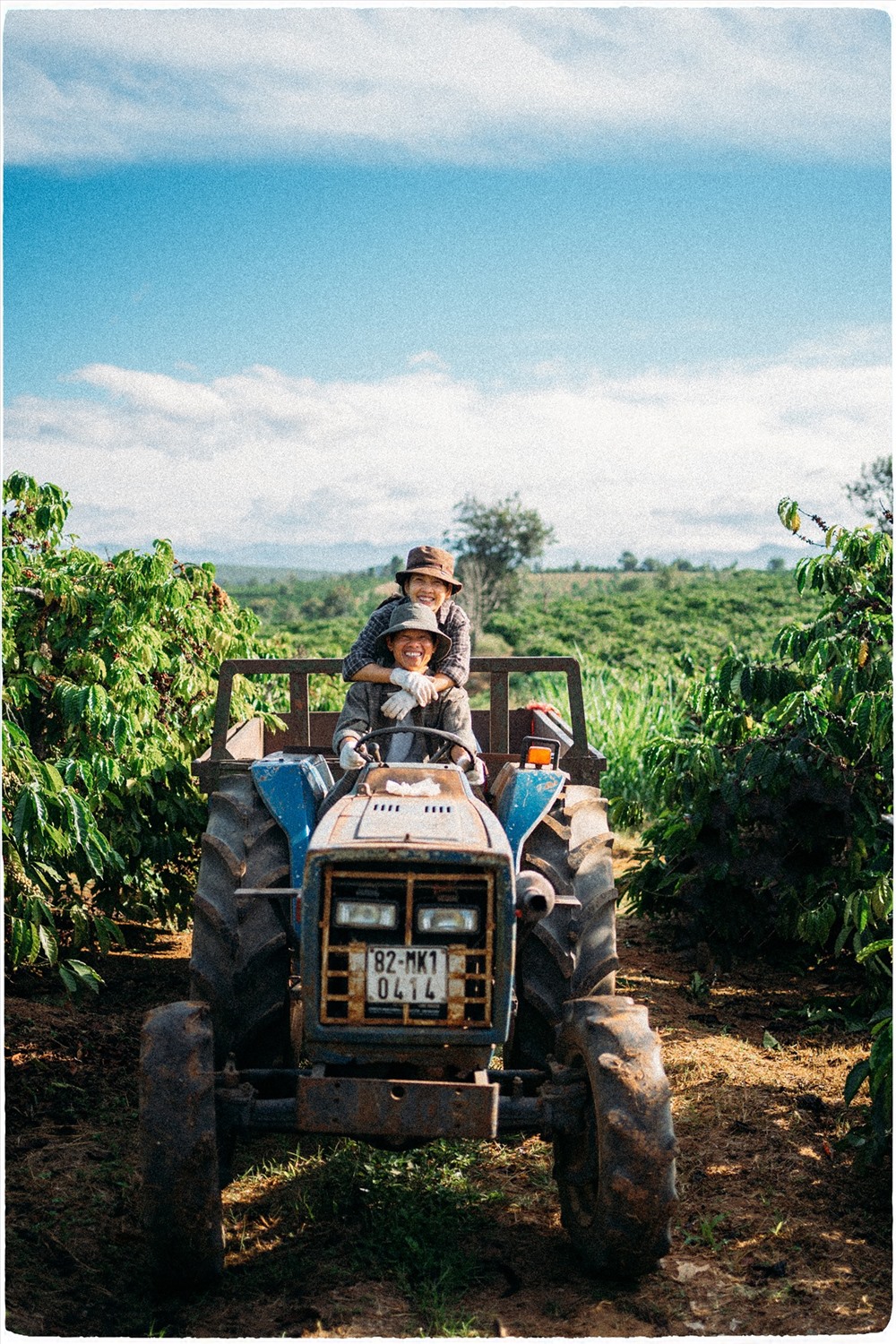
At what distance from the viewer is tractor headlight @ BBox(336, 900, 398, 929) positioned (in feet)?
11.5

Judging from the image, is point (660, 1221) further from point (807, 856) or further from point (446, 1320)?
point (807, 856)

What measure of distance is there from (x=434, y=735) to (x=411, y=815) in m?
1.00

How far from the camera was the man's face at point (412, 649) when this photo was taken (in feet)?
16.5

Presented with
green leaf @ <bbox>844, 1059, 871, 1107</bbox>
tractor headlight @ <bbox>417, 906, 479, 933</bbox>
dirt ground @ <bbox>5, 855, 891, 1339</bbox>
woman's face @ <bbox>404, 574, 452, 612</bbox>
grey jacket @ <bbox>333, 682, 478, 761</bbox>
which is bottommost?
dirt ground @ <bbox>5, 855, 891, 1339</bbox>

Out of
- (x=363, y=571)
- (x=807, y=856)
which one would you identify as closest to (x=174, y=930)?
(x=807, y=856)

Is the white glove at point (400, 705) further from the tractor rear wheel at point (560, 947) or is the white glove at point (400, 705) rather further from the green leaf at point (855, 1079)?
the green leaf at point (855, 1079)

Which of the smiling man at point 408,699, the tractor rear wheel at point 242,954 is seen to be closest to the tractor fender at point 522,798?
the smiling man at point 408,699

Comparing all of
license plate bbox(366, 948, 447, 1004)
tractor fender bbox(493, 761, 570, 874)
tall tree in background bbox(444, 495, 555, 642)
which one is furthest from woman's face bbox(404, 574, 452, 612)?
tall tree in background bbox(444, 495, 555, 642)

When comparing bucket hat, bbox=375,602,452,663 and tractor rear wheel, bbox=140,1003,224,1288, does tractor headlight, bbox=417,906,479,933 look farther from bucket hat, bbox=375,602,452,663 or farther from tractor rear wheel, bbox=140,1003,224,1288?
bucket hat, bbox=375,602,452,663

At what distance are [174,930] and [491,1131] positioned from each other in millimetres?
4342

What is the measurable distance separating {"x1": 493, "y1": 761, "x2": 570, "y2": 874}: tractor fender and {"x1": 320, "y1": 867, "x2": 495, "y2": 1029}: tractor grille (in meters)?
0.55

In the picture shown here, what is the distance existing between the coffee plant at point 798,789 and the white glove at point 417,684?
6.54 ft

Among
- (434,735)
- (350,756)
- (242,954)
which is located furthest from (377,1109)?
(434,735)

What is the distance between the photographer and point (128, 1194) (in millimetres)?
4195
